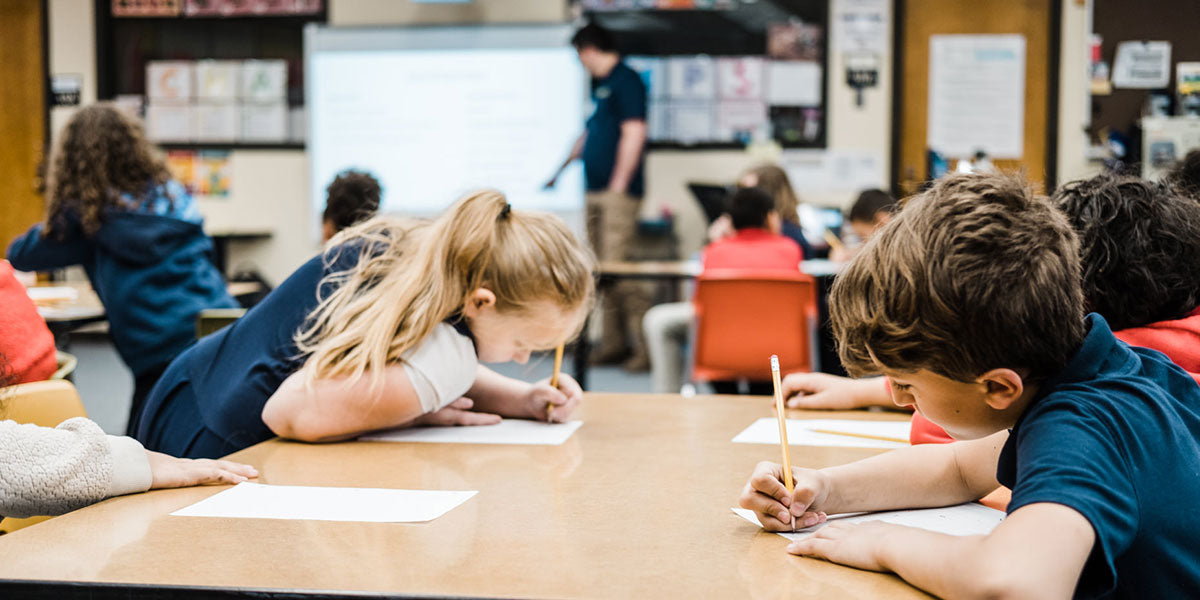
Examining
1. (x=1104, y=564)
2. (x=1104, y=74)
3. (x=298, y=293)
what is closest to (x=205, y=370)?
(x=298, y=293)

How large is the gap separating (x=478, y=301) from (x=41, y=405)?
602 millimetres

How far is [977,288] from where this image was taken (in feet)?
2.73

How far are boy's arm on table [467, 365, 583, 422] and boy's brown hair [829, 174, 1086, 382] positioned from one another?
775 millimetres

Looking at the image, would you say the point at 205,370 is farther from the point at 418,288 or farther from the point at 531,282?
the point at 531,282

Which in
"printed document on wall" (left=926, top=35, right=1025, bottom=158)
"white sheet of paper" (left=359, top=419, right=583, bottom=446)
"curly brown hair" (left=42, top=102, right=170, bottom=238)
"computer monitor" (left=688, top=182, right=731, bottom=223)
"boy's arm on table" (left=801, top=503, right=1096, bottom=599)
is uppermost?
"printed document on wall" (left=926, top=35, right=1025, bottom=158)

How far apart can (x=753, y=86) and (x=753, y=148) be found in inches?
14.5

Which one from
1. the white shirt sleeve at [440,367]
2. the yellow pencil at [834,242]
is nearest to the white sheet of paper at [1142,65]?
the yellow pencil at [834,242]

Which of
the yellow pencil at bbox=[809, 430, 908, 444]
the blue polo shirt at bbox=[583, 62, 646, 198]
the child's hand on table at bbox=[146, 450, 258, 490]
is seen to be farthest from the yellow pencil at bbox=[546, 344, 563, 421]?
the blue polo shirt at bbox=[583, 62, 646, 198]

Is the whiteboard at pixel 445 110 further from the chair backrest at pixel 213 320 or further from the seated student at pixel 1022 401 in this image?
the seated student at pixel 1022 401

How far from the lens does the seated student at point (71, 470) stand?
1.01 metres

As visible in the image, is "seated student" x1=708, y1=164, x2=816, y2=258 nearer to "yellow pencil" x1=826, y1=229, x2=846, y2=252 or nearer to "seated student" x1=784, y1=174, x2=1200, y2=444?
"yellow pencil" x1=826, y1=229, x2=846, y2=252

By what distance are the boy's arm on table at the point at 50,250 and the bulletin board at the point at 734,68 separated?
3.79 metres

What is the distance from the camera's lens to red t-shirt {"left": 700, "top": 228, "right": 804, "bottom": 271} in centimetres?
373

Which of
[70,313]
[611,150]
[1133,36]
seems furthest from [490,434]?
[1133,36]
